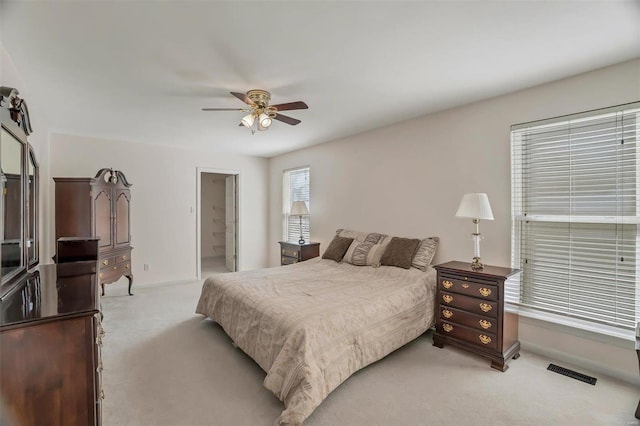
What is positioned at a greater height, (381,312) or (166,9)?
(166,9)

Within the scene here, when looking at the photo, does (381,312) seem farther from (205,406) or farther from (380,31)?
(380,31)

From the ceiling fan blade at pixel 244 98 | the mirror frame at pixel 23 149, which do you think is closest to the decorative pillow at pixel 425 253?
the ceiling fan blade at pixel 244 98

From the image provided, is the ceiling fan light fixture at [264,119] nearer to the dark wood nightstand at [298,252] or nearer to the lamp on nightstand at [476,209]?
the lamp on nightstand at [476,209]

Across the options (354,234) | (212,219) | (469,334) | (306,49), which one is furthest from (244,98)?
(212,219)

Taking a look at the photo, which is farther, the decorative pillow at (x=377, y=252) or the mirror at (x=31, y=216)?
the decorative pillow at (x=377, y=252)

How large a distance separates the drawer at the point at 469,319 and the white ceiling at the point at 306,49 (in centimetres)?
212

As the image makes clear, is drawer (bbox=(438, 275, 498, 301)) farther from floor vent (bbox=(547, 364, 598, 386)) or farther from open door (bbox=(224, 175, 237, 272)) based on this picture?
open door (bbox=(224, 175, 237, 272))

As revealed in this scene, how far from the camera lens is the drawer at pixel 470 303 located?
98.3 inches

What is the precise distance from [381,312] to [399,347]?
48 centimetres

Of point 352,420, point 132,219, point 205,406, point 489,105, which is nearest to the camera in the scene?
point 352,420

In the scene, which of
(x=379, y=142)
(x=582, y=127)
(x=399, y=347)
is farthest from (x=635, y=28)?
(x=399, y=347)

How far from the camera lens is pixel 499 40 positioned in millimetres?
2000

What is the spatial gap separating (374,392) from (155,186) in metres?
4.77

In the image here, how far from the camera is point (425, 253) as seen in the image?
3369mm
